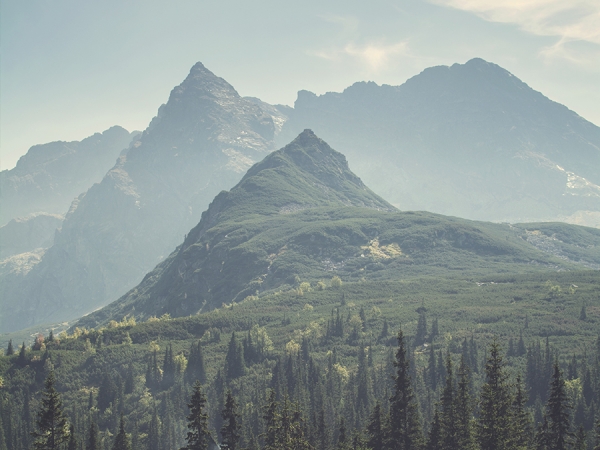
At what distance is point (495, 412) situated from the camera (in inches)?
3430

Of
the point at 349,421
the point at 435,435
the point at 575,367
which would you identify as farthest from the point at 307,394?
the point at 435,435

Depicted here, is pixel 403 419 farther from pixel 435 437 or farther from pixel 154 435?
pixel 154 435

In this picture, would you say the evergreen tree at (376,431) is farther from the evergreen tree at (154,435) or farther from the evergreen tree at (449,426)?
the evergreen tree at (154,435)

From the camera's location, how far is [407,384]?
93.9 m

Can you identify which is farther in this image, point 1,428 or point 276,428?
point 1,428

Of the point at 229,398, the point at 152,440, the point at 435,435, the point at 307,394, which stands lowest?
the point at 152,440

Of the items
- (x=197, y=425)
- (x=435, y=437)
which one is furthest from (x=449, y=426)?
(x=197, y=425)

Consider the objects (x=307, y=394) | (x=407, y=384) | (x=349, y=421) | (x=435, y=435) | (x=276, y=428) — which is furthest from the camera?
(x=307, y=394)

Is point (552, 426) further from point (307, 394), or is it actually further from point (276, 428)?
point (307, 394)

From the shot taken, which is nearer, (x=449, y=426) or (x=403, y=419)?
(x=403, y=419)

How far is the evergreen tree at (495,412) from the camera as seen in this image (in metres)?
86.4

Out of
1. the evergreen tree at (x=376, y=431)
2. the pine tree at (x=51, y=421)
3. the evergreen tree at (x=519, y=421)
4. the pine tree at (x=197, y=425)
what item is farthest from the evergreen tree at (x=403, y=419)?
the pine tree at (x=51, y=421)

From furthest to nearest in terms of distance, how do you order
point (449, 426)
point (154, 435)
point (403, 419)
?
point (154, 435), point (449, 426), point (403, 419)

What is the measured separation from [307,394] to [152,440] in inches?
1739
